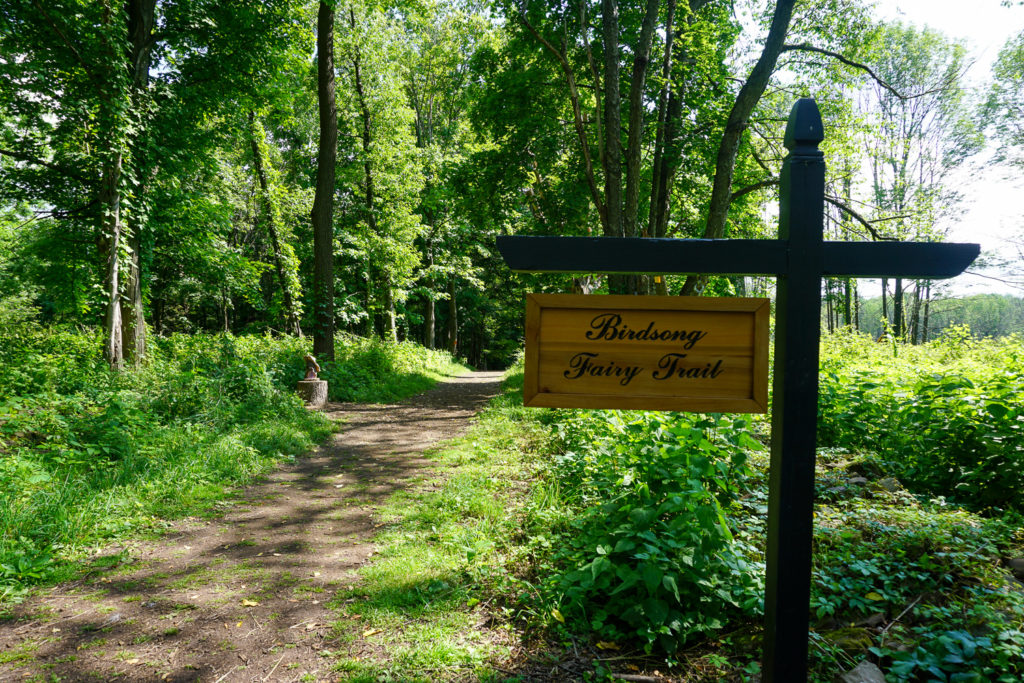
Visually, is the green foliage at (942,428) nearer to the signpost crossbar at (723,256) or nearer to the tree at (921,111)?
the signpost crossbar at (723,256)

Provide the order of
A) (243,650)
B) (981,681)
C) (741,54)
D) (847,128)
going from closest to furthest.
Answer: (981,681), (243,650), (847,128), (741,54)

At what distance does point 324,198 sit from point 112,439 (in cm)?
837

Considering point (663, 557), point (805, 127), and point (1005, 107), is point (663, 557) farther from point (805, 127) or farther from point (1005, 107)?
point (1005, 107)

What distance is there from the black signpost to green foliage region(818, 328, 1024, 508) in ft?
10.3

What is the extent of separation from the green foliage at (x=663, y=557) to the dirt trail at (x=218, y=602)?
1568 mm

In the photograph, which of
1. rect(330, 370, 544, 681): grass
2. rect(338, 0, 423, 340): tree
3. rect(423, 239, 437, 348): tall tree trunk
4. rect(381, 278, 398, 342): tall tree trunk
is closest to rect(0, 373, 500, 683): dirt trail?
rect(330, 370, 544, 681): grass

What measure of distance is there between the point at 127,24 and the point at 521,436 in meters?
10.1

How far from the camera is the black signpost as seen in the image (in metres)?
1.97

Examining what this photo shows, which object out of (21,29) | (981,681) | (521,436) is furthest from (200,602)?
(21,29)

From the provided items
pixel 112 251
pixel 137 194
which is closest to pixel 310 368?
pixel 112 251

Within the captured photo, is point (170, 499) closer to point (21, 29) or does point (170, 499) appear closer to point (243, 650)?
point (243, 650)

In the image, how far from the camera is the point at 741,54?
12.6m

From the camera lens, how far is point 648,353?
206cm

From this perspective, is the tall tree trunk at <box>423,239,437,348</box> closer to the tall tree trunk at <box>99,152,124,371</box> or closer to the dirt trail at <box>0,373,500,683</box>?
the tall tree trunk at <box>99,152,124,371</box>
